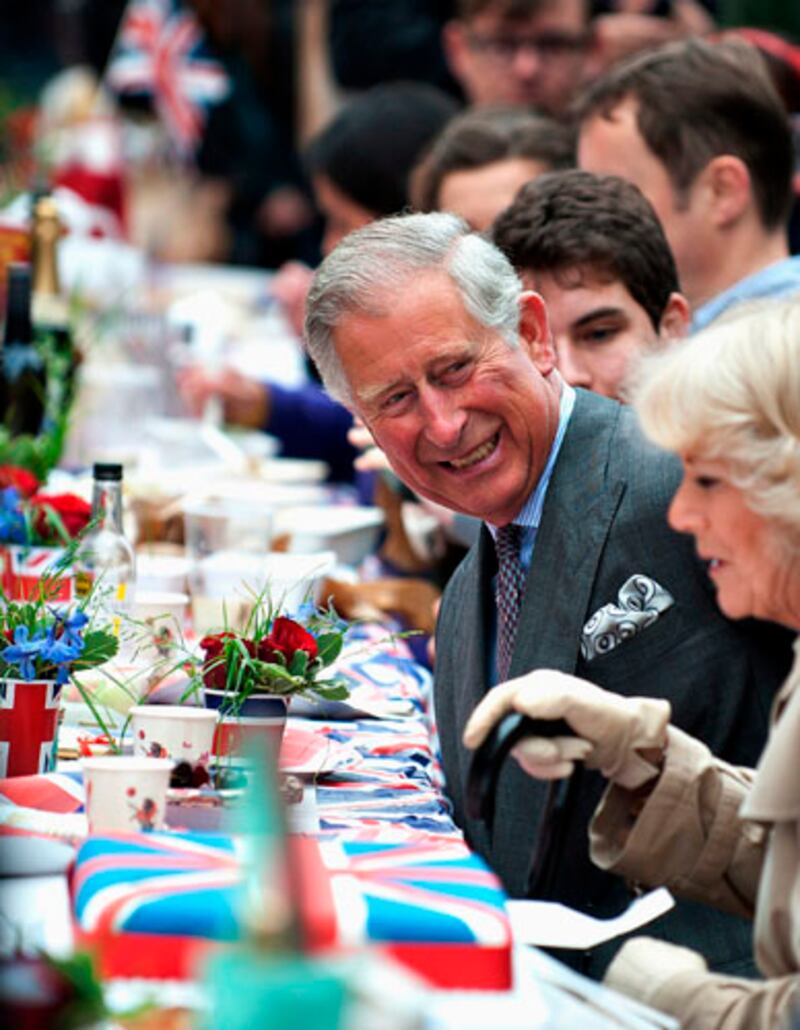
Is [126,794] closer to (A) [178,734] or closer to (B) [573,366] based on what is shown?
(A) [178,734]

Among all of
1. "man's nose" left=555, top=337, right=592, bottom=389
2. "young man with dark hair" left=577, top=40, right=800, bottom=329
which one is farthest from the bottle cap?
"young man with dark hair" left=577, top=40, right=800, bottom=329

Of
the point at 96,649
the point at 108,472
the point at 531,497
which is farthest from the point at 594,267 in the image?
the point at 96,649

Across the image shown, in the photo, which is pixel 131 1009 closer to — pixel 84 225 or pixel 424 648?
pixel 424 648

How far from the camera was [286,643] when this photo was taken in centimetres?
246

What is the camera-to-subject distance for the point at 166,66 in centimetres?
952

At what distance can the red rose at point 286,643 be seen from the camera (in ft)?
8.02

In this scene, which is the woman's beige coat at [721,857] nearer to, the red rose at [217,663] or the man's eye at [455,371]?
the red rose at [217,663]

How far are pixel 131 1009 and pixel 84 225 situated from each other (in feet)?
19.8

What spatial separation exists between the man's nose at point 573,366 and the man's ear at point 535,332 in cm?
69

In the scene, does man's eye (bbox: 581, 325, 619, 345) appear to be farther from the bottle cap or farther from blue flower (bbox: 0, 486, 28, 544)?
blue flower (bbox: 0, 486, 28, 544)

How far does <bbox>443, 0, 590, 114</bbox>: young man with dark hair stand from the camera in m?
6.55

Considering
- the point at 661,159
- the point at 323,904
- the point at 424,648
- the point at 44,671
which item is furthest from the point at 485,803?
the point at 661,159

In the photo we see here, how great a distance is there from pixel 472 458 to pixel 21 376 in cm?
179

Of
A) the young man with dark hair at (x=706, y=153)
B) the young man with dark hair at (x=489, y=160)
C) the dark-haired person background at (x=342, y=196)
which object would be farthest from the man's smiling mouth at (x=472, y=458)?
the dark-haired person background at (x=342, y=196)
